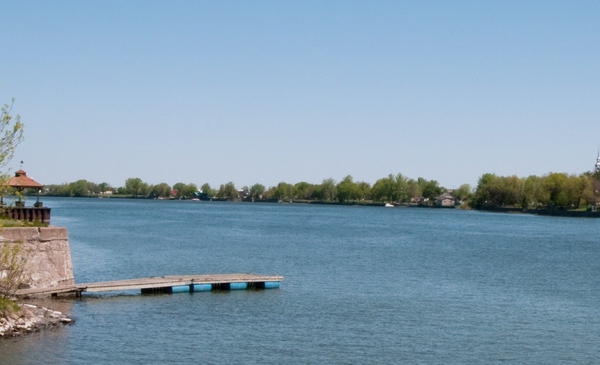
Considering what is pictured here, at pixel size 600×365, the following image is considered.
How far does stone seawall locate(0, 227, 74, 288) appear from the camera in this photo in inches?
1341

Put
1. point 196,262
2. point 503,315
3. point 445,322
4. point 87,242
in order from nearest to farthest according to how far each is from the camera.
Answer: point 445,322 → point 503,315 → point 196,262 → point 87,242

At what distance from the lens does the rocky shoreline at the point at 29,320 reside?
2803 centimetres

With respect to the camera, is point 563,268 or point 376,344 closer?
point 376,344

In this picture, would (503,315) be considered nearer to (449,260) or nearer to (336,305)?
(336,305)

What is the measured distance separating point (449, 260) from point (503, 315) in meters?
28.2

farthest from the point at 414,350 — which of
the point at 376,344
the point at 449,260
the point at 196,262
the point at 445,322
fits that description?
the point at 449,260

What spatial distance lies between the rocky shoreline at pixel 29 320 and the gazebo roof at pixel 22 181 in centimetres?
779

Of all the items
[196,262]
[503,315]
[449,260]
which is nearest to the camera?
[503,315]

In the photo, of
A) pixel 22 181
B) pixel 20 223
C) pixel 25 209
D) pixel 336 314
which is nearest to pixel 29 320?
pixel 20 223

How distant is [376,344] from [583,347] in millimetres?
7718

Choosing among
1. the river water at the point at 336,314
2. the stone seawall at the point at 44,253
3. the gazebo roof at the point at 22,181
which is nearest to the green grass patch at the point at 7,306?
the river water at the point at 336,314

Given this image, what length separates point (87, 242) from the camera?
72.6m

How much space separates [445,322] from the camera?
115 ft

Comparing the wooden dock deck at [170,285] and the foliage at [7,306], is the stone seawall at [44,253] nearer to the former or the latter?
the wooden dock deck at [170,285]
